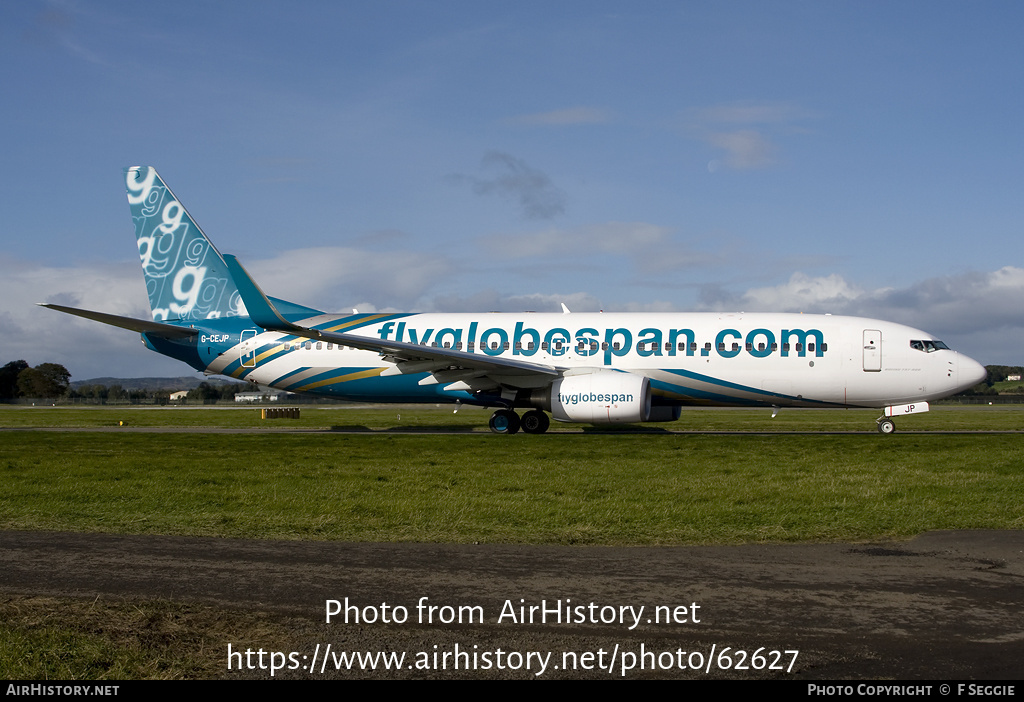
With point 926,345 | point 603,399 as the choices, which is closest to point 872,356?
point 926,345

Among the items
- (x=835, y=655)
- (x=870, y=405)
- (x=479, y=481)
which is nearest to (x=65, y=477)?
(x=479, y=481)

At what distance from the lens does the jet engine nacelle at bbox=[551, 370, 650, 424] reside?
Result: 23.6 metres

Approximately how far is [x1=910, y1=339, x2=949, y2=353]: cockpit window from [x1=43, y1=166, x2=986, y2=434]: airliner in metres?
0.04

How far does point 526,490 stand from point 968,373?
17983mm

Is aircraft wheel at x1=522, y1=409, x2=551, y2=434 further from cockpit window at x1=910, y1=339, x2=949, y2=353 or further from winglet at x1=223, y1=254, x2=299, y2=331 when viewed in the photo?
cockpit window at x1=910, y1=339, x2=949, y2=353

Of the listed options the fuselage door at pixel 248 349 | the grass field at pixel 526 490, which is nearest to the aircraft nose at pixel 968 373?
the grass field at pixel 526 490

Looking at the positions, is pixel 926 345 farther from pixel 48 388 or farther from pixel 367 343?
pixel 48 388

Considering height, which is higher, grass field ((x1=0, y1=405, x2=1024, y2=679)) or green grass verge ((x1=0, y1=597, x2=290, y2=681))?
grass field ((x1=0, y1=405, x2=1024, y2=679))

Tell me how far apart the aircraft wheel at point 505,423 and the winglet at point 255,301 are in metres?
6.82

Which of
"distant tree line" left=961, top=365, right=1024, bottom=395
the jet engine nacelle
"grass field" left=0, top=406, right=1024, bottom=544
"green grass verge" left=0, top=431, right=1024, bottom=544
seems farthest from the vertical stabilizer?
"distant tree line" left=961, top=365, right=1024, bottom=395

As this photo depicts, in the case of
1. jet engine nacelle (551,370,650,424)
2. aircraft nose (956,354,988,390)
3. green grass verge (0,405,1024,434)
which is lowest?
green grass verge (0,405,1024,434)

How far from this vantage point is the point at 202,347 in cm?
2859

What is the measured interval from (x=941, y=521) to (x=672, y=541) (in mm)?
3716
